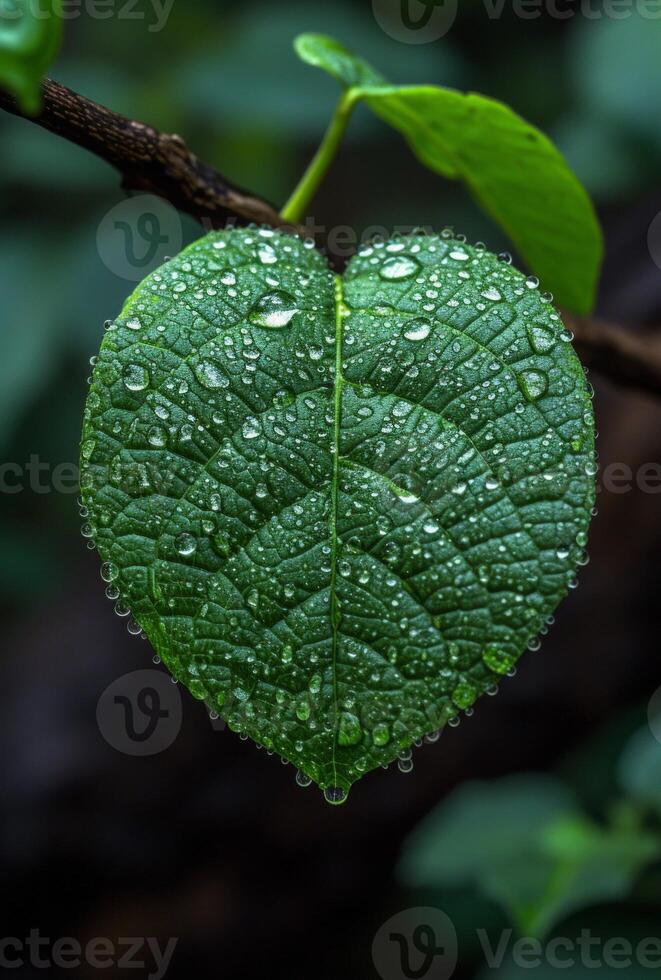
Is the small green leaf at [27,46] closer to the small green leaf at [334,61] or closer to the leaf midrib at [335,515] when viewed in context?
the leaf midrib at [335,515]

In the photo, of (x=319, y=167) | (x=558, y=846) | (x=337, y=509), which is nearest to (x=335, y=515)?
(x=337, y=509)

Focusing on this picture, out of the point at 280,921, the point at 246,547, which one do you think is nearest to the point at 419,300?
the point at 246,547

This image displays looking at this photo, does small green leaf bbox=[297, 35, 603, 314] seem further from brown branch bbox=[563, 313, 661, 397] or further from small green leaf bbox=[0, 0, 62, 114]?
small green leaf bbox=[0, 0, 62, 114]

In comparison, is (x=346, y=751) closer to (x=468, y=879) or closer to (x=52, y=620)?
(x=468, y=879)

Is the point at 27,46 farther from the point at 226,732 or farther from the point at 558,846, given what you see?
the point at 226,732

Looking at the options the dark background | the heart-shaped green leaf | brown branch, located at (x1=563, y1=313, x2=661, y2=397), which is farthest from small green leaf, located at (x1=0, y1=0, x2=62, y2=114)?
the dark background

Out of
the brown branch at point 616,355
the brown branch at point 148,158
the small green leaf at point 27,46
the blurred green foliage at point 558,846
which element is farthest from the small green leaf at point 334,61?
the blurred green foliage at point 558,846
